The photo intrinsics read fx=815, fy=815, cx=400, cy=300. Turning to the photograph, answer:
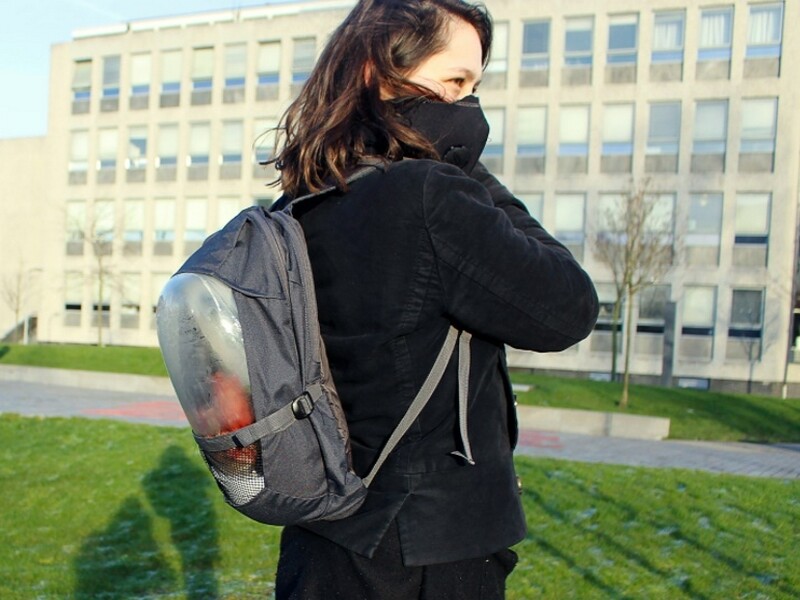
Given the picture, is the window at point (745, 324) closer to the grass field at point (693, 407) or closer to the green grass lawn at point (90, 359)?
the grass field at point (693, 407)

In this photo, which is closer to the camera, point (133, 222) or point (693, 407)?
point (693, 407)

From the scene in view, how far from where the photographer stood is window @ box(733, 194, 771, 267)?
31.5m

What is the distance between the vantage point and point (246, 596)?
4770mm

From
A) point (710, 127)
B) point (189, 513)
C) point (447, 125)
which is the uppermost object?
point (710, 127)

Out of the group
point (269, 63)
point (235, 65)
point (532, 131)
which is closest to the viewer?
point (532, 131)

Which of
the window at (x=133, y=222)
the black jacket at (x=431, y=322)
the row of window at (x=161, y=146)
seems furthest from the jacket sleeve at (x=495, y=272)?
the window at (x=133, y=222)

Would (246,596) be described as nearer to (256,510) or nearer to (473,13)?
(256,510)

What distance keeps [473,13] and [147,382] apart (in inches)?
846

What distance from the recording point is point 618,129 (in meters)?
33.4

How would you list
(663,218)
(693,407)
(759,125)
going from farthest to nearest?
(759,125) < (663,218) < (693,407)

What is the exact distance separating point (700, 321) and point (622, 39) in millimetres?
11985

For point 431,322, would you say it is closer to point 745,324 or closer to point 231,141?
point 745,324

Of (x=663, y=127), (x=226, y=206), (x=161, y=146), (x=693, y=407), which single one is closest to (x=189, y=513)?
(x=693, y=407)

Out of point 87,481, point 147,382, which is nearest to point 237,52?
point 147,382
